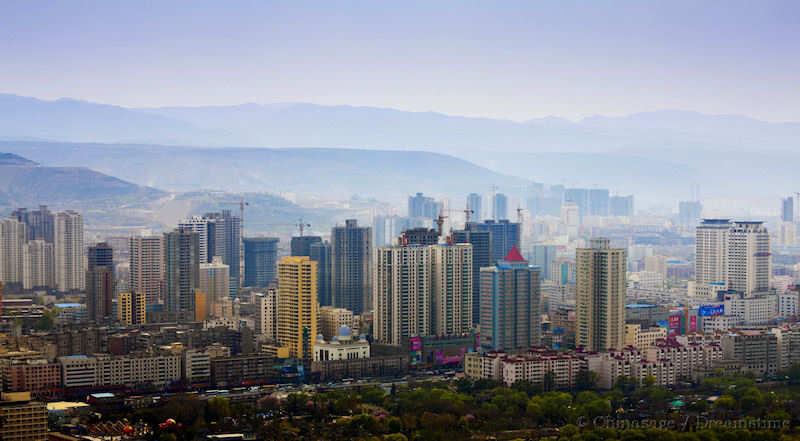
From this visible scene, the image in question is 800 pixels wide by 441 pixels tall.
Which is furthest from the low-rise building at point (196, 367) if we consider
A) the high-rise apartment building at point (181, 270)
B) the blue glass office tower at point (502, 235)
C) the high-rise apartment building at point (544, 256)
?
the high-rise apartment building at point (544, 256)

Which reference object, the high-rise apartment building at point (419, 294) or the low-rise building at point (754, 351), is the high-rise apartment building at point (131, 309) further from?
the low-rise building at point (754, 351)

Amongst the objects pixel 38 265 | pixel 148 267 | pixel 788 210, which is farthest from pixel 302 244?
pixel 788 210

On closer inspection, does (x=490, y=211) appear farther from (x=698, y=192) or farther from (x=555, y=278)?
(x=555, y=278)

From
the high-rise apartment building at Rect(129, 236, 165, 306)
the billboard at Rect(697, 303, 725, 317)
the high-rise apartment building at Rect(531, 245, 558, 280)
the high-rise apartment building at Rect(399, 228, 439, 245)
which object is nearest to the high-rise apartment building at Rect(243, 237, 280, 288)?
the high-rise apartment building at Rect(129, 236, 165, 306)

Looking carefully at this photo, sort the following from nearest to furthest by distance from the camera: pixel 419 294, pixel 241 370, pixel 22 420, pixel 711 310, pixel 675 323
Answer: pixel 22 420 < pixel 241 370 < pixel 419 294 < pixel 675 323 < pixel 711 310

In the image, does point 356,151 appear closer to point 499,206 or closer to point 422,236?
point 499,206

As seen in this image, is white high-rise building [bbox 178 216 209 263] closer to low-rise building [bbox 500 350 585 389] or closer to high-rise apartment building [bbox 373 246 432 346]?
high-rise apartment building [bbox 373 246 432 346]

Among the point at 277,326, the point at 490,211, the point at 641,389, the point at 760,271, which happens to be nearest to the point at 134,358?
the point at 277,326
